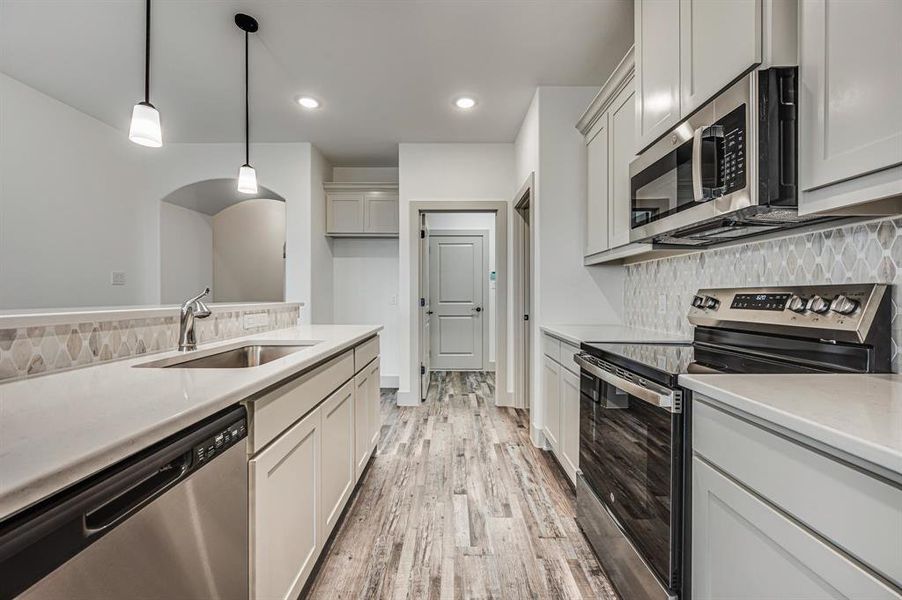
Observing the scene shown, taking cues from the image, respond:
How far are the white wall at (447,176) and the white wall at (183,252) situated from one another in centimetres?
260

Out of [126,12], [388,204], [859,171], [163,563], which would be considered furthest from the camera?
[388,204]

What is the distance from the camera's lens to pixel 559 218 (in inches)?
116

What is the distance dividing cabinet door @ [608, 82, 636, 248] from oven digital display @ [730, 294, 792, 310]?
0.65 meters

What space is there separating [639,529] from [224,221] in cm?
567

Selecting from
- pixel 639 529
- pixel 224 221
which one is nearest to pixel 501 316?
pixel 639 529

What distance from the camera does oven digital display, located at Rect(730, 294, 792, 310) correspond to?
140 cm

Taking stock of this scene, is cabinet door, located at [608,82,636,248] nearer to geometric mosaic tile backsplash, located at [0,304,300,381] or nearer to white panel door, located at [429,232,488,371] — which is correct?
geometric mosaic tile backsplash, located at [0,304,300,381]

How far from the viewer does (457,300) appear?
608 centimetres

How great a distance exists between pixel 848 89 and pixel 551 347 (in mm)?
1866

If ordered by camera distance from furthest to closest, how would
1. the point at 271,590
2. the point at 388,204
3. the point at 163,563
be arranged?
the point at 388,204 → the point at 271,590 → the point at 163,563

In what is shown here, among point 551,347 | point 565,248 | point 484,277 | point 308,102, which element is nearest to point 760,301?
point 551,347

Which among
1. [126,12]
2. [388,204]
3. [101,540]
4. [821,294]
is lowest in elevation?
[101,540]

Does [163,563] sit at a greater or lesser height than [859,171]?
A: lesser

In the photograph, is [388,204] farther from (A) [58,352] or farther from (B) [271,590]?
(B) [271,590]
